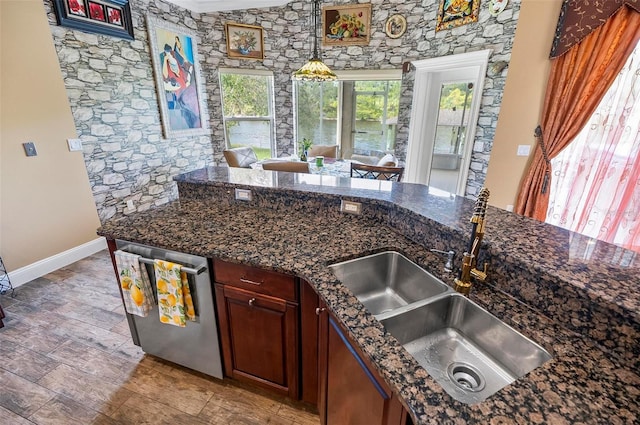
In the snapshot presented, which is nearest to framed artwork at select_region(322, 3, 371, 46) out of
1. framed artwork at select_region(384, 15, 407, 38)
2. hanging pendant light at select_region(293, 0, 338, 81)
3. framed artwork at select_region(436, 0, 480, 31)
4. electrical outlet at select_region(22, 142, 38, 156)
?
framed artwork at select_region(384, 15, 407, 38)

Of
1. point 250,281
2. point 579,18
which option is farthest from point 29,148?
point 579,18

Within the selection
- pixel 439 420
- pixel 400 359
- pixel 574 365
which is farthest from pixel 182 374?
pixel 574 365

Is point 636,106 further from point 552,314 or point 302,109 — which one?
point 302,109

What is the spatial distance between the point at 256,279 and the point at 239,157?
340cm

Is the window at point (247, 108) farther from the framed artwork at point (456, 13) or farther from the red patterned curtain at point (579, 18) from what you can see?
the red patterned curtain at point (579, 18)

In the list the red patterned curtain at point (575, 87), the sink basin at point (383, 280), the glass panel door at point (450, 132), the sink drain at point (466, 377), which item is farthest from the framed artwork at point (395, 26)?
the sink drain at point (466, 377)

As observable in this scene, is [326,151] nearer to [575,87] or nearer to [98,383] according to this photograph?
[575,87]

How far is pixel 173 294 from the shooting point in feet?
4.75

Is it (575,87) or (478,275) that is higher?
(575,87)

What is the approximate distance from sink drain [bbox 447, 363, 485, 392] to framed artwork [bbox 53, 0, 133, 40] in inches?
156

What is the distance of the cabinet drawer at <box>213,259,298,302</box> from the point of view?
128cm

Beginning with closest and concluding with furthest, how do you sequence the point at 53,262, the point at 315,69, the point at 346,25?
1. the point at 53,262
2. the point at 315,69
3. the point at 346,25

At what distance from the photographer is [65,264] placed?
114 inches

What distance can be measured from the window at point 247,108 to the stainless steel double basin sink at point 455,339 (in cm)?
449
